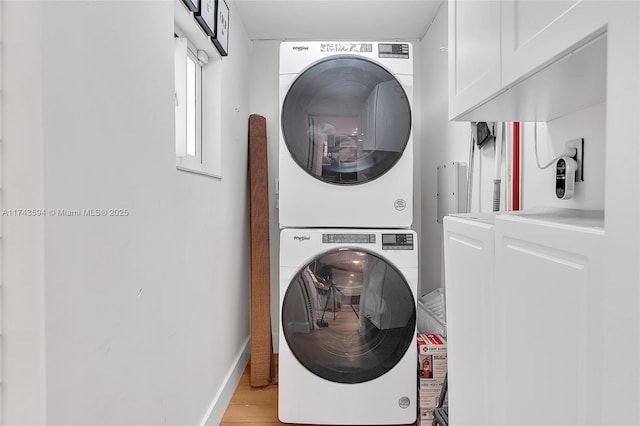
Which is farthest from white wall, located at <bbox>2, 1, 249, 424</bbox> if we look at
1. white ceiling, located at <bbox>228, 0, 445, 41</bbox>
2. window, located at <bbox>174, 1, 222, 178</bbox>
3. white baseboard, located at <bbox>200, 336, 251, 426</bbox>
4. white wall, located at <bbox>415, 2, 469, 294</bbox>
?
white wall, located at <bbox>415, 2, 469, 294</bbox>

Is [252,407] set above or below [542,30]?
below

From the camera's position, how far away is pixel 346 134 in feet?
6.20

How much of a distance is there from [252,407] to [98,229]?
149 cm

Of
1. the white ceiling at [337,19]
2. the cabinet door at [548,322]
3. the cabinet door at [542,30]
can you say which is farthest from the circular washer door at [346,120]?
the cabinet door at [548,322]

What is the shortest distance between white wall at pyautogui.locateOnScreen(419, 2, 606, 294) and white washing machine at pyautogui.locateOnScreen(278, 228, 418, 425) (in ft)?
1.70

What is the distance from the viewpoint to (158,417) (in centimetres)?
120

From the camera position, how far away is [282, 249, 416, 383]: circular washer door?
1.80 meters

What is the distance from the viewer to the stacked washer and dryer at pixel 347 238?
1.81 metres

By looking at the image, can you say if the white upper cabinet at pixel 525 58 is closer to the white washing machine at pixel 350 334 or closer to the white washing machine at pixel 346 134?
the white washing machine at pixel 346 134

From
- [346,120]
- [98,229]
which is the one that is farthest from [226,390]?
[346,120]

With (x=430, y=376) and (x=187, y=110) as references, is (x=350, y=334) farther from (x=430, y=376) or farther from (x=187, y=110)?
(x=187, y=110)

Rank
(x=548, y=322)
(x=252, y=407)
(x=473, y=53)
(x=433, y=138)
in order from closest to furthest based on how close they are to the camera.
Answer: (x=548, y=322) < (x=473, y=53) < (x=252, y=407) < (x=433, y=138)

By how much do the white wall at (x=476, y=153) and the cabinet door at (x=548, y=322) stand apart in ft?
1.42

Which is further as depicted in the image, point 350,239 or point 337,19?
point 337,19
